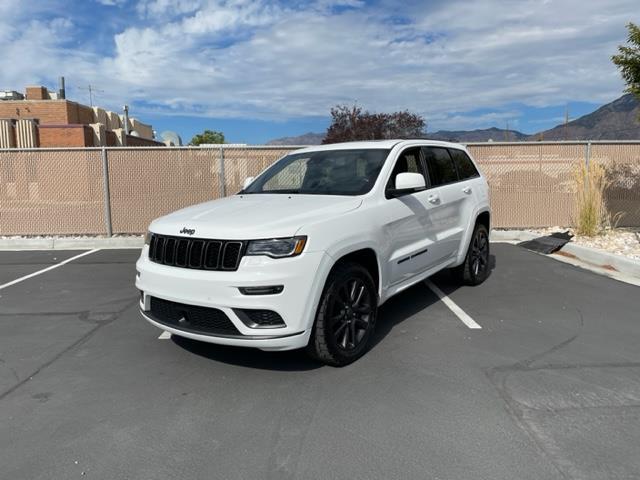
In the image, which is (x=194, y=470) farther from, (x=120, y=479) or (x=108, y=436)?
(x=108, y=436)

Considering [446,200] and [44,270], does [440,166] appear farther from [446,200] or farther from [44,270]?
[44,270]

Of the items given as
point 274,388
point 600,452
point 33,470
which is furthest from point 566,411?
point 33,470

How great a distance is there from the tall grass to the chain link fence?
56.6 inches

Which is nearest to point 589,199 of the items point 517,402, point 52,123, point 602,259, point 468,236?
point 602,259

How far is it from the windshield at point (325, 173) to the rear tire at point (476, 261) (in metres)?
2.15

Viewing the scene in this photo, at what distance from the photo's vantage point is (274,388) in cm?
365

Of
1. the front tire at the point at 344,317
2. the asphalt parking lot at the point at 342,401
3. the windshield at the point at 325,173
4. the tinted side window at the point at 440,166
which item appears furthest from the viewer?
the tinted side window at the point at 440,166

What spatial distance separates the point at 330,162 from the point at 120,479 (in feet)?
11.4

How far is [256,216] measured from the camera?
381 centimetres

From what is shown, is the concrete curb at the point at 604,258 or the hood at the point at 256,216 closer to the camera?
the hood at the point at 256,216

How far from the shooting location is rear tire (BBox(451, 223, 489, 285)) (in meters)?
6.34

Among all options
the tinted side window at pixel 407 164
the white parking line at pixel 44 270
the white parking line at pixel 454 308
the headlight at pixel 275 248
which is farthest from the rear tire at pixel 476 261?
the white parking line at pixel 44 270

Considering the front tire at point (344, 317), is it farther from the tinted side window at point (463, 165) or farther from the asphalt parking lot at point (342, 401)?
the tinted side window at point (463, 165)

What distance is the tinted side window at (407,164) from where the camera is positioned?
4746mm
